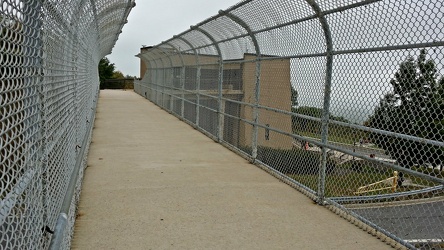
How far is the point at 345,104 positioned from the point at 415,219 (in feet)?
6.31

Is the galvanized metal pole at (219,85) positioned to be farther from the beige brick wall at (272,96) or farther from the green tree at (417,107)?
the green tree at (417,107)

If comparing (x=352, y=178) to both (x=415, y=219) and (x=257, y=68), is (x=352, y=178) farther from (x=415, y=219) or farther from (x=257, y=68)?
(x=257, y=68)

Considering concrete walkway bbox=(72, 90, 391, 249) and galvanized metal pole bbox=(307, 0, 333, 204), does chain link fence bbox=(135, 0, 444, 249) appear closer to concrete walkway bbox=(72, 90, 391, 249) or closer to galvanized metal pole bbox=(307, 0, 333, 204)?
galvanized metal pole bbox=(307, 0, 333, 204)

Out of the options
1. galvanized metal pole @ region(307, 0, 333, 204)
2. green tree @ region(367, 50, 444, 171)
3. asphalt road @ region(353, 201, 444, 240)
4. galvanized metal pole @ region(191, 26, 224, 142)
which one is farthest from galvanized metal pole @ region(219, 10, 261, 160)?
green tree @ region(367, 50, 444, 171)

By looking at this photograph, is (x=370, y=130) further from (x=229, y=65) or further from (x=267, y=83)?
(x=229, y=65)

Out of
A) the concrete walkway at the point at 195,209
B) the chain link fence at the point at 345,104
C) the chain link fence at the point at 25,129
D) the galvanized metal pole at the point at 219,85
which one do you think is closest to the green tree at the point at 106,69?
the galvanized metal pole at the point at 219,85

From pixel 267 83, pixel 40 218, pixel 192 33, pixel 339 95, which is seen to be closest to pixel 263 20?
pixel 267 83

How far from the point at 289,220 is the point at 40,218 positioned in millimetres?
3098

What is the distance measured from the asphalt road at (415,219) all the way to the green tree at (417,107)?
1.83ft

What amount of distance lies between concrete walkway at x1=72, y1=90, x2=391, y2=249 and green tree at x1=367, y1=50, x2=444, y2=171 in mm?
967

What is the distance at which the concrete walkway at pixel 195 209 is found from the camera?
13.1 ft

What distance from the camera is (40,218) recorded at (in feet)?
6.59

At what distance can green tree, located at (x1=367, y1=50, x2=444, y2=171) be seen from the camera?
10.9ft

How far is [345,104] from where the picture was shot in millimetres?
4668
